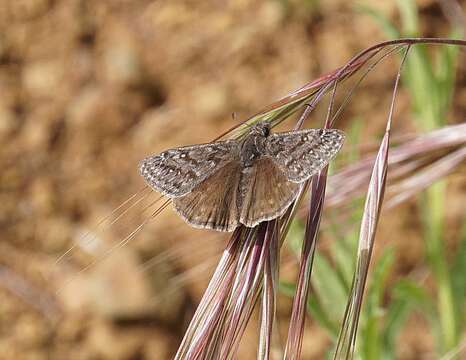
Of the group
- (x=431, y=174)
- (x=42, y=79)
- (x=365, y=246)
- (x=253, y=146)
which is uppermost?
(x=42, y=79)

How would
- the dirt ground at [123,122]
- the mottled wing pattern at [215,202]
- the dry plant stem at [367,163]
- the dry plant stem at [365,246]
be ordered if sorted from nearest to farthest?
the dry plant stem at [365,246]
the mottled wing pattern at [215,202]
the dry plant stem at [367,163]
the dirt ground at [123,122]

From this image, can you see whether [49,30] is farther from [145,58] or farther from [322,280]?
[322,280]

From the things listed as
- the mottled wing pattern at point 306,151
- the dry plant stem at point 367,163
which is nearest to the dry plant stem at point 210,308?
the mottled wing pattern at point 306,151

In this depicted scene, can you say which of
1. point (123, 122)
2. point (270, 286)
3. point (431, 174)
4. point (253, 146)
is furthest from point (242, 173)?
point (123, 122)

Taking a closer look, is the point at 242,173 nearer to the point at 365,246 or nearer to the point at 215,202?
the point at 215,202

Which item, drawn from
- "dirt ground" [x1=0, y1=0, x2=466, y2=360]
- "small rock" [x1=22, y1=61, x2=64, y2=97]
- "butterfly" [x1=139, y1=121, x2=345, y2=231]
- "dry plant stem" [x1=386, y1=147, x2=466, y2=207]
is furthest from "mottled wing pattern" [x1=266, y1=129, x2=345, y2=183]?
"small rock" [x1=22, y1=61, x2=64, y2=97]

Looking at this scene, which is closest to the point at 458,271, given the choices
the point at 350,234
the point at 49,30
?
the point at 350,234

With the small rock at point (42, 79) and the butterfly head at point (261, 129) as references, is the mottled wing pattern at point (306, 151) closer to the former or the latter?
the butterfly head at point (261, 129)
